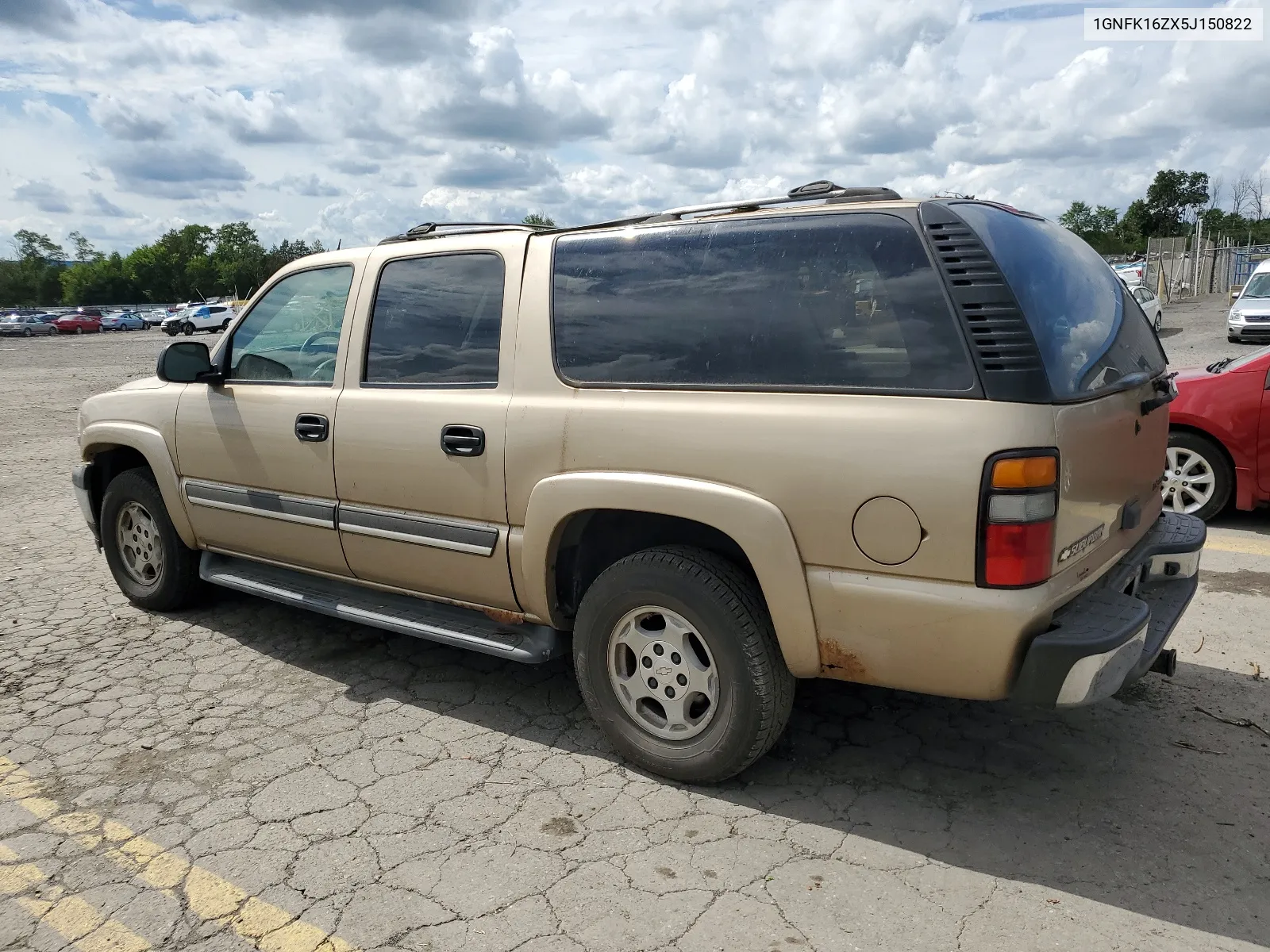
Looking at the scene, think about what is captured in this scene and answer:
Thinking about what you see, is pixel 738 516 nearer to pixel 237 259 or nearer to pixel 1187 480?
pixel 1187 480

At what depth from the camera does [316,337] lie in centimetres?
431

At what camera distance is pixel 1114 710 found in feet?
12.4

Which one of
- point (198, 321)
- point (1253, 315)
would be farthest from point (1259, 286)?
point (198, 321)

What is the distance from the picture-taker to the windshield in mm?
20578

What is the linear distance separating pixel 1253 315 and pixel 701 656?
2102cm

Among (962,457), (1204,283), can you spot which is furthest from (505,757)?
(1204,283)

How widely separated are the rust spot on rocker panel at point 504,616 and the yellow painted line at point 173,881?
51.4 inches

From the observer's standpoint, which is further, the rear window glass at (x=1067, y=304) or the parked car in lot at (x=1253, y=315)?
the parked car in lot at (x=1253, y=315)

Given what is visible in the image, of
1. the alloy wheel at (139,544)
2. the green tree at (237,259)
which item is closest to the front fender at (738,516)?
the alloy wheel at (139,544)

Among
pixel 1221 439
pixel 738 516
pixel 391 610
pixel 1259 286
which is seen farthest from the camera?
pixel 1259 286

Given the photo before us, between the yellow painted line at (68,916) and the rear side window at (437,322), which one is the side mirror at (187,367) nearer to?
the rear side window at (437,322)

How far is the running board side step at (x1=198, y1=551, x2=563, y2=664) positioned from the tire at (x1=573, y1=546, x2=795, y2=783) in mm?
316

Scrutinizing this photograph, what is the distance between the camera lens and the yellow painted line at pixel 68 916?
2623mm

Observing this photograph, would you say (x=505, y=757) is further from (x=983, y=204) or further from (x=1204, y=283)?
(x=1204, y=283)
